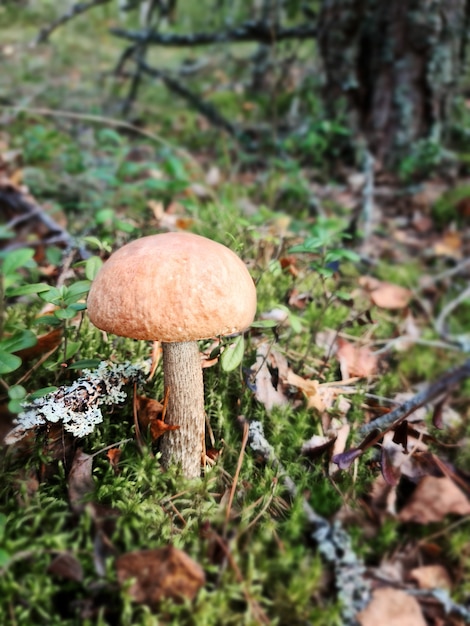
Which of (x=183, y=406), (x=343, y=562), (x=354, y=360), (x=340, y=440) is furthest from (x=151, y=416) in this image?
(x=354, y=360)

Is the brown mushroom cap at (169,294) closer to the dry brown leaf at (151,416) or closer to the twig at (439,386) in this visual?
the dry brown leaf at (151,416)

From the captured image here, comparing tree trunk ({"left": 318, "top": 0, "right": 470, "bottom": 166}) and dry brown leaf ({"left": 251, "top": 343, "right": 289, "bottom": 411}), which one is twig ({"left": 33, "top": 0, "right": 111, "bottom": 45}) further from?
dry brown leaf ({"left": 251, "top": 343, "right": 289, "bottom": 411})

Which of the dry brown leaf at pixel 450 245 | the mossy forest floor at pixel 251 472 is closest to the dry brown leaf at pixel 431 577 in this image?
the mossy forest floor at pixel 251 472

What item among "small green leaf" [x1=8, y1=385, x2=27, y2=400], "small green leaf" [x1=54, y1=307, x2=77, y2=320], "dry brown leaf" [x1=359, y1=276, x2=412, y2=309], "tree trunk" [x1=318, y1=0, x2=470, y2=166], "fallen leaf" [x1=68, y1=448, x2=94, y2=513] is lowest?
"dry brown leaf" [x1=359, y1=276, x2=412, y2=309]

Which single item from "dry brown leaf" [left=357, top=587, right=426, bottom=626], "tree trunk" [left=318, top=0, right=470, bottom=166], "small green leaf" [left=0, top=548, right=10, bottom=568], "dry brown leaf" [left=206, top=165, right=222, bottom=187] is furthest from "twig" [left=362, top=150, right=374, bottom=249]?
"small green leaf" [left=0, top=548, right=10, bottom=568]

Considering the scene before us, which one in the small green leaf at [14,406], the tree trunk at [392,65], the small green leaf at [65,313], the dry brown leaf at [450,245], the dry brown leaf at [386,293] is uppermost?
the tree trunk at [392,65]
